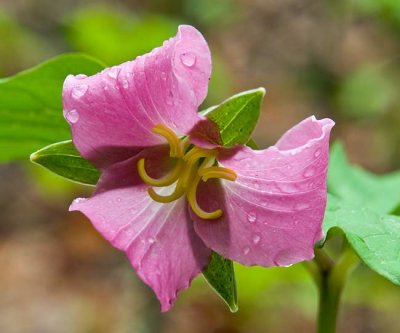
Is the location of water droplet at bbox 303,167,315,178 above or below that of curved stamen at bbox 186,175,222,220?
above

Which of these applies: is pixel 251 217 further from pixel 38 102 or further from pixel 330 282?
pixel 38 102

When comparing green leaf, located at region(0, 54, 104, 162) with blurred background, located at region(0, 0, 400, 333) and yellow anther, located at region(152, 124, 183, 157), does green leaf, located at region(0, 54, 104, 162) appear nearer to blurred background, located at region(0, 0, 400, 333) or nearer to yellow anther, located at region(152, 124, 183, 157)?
yellow anther, located at region(152, 124, 183, 157)

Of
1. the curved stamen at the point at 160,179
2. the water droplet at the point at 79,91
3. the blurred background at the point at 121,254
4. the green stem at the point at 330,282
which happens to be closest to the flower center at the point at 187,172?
the curved stamen at the point at 160,179

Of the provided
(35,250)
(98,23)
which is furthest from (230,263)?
(35,250)

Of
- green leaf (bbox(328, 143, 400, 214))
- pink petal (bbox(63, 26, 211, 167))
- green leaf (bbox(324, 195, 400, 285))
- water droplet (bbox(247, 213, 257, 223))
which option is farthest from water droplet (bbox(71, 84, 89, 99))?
green leaf (bbox(328, 143, 400, 214))

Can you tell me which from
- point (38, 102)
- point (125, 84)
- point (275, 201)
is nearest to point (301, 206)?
point (275, 201)

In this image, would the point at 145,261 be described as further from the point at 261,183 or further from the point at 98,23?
the point at 98,23
